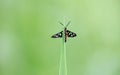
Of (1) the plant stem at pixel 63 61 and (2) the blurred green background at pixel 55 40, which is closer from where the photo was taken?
(1) the plant stem at pixel 63 61

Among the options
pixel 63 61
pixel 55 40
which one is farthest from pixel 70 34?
pixel 63 61

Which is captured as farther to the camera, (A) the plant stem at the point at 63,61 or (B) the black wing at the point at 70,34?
(B) the black wing at the point at 70,34

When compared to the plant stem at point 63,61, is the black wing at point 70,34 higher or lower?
higher

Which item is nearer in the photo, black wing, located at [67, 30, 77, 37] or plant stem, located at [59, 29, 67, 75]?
plant stem, located at [59, 29, 67, 75]

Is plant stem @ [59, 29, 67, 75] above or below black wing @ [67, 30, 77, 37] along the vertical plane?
below
